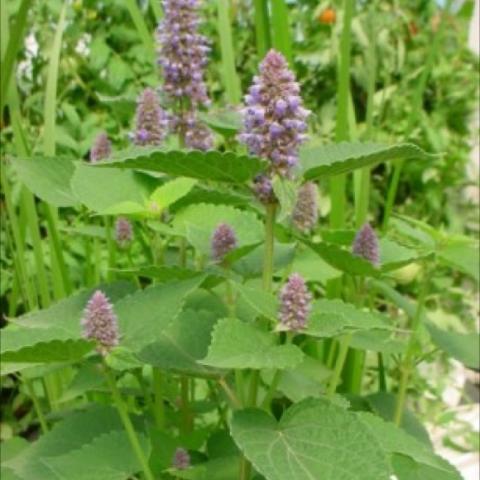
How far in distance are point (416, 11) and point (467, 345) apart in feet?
8.23

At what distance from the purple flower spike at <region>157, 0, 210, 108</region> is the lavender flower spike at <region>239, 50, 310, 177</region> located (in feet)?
0.76

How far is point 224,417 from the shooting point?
129 cm

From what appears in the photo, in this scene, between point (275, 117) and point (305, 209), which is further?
point (305, 209)

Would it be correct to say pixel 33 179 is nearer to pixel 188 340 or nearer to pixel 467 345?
pixel 188 340

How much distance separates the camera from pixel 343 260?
1.01 m

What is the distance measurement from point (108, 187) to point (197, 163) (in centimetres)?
23

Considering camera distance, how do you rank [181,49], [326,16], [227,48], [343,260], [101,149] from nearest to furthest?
[343,260]
[181,49]
[101,149]
[227,48]
[326,16]

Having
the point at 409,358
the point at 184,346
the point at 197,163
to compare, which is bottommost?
the point at 409,358

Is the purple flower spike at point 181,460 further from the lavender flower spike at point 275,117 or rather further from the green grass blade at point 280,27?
the green grass blade at point 280,27

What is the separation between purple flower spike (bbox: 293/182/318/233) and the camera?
3.73 ft

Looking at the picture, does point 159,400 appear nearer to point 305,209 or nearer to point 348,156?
point 305,209

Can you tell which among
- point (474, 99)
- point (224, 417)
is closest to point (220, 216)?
point (224, 417)

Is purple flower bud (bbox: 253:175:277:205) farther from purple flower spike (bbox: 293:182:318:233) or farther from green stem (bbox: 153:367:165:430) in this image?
green stem (bbox: 153:367:165:430)

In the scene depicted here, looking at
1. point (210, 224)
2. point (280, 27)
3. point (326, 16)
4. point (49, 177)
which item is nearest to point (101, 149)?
point (49, 177)
